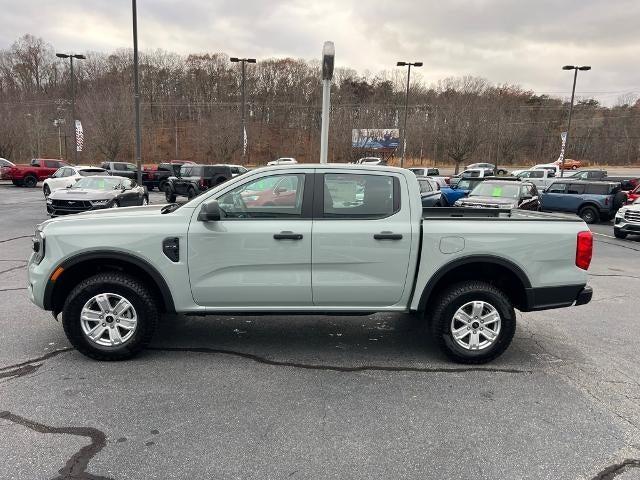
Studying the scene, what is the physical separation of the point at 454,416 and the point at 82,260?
11.3 ft

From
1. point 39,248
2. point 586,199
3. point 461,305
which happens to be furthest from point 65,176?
point 586,199

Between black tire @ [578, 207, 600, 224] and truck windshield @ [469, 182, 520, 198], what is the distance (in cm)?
534

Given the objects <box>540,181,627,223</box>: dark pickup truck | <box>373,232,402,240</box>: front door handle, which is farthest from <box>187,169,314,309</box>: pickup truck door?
<box>540,181,627,223</box>: dark pickup truck

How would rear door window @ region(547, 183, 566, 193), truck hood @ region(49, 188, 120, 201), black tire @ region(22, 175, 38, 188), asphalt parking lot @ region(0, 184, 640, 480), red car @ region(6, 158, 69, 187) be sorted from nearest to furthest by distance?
asphalt parking lot @ region(0, 184, 640, 480)
truck hood @ region(49, 188, 120, 201)
rear door window @ region(547, 183, 566, 193)
red car @ region(6, 158, 69, 187)
black tire @ region(22, 175, 38, 188)

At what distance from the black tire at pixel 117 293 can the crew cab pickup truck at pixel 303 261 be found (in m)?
0.01

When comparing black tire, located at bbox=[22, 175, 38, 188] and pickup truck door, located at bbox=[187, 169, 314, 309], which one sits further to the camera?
black tire, located at bbox=[22, 175, 38, 188]

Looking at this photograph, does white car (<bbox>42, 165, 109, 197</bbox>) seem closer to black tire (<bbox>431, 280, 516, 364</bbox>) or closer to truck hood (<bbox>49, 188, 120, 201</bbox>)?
truck hood (<bbox>49, 188, 120, 201</bbox>)

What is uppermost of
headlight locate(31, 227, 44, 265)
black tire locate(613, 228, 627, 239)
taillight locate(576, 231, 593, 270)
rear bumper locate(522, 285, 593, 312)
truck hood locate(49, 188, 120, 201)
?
taillight locate(576, 231, 593, 270)

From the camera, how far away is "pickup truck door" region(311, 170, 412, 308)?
4074 millimetres

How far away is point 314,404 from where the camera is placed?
3.49m

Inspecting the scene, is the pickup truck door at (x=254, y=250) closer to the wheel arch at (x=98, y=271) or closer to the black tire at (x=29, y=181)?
the wheel arch at (x=98, y=271)

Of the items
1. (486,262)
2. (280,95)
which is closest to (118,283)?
(486,262)

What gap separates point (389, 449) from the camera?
2928 mm

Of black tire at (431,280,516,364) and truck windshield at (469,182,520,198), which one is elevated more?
truck windshield at (469,182,520,198)
